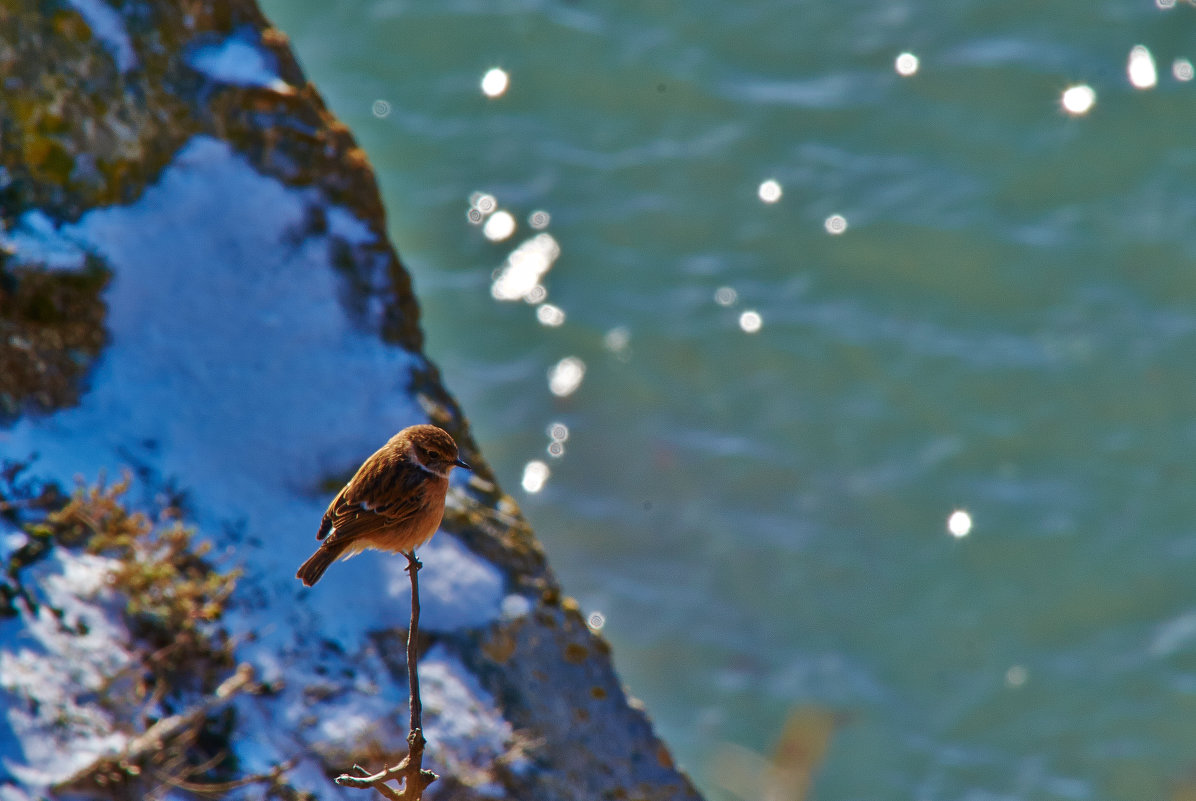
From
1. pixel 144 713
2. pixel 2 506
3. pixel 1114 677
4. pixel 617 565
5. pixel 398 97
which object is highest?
pixel 398 97

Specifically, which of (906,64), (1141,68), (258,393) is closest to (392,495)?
(258,393)

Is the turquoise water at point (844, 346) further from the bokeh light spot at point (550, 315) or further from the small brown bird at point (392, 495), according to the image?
the small brown bird at point (392, 495)

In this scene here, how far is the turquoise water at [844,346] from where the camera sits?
8383 mm

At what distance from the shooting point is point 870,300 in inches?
399

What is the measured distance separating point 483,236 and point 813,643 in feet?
14.8

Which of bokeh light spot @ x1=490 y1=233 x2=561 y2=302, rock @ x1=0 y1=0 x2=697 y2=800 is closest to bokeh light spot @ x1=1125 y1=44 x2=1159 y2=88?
bokeh light spot @ x1=490 y1=233 x2=561 y2=302

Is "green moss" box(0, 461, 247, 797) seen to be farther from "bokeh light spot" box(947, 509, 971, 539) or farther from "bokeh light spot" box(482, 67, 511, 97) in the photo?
"bokeh light spot" box(482, 67, 511, 97)

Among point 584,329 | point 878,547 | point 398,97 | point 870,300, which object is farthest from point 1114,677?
point 398,97

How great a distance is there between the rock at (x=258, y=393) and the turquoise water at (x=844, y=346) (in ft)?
11.7

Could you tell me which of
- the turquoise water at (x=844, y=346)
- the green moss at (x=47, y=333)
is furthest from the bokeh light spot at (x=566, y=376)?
the green moss at (x=47, y=333)

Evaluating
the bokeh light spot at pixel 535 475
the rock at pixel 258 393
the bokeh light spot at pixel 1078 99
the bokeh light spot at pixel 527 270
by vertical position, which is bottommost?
the rock at pixel 258 393

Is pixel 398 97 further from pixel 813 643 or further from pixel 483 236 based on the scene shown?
pixel 813 643

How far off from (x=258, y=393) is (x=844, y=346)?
Result: 589cm

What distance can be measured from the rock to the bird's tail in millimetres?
925
